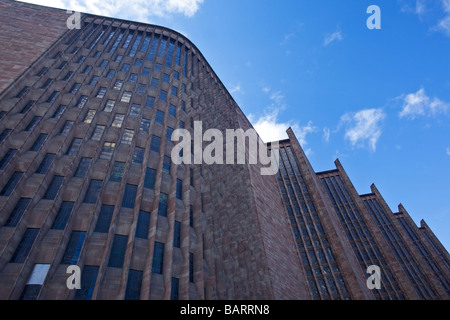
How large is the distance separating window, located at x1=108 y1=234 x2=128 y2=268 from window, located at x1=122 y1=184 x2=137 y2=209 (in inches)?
101

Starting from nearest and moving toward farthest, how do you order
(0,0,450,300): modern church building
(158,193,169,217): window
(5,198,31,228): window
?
(0,0,450,300): modern church building
(5,198,31,228): window
(158,193,169,217): window

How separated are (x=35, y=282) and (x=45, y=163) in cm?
915

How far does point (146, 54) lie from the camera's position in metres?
33.5

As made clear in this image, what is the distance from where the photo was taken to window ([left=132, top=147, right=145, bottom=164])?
22.4 metres

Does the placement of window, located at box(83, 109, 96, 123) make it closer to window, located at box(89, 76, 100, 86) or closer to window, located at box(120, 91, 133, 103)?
window, located at box(120, 91, 133, 103)

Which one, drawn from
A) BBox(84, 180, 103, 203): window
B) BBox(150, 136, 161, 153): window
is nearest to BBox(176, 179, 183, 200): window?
BBox(150, 136, 161, 153): window

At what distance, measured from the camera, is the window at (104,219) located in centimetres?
1769

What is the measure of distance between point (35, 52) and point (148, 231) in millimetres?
25739

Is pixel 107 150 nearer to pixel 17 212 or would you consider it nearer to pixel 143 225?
pixel 17 212

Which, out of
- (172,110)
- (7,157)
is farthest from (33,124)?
(172,110)

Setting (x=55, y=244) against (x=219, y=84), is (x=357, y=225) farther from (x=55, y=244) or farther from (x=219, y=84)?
(x=55, y=244)
